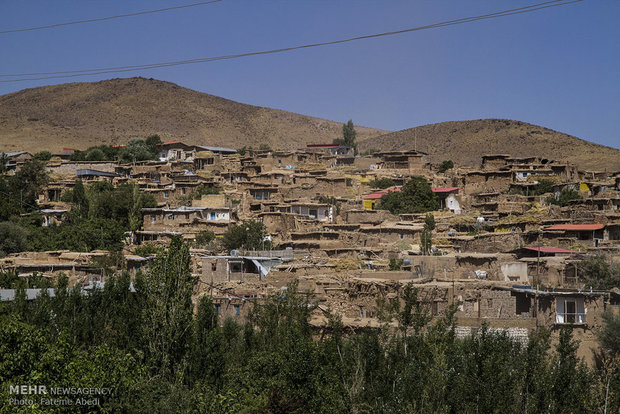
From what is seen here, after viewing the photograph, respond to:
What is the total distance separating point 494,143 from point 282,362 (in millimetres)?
71055

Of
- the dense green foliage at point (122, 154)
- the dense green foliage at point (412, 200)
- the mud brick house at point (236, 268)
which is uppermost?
the dense green foliage at point (122, 154)

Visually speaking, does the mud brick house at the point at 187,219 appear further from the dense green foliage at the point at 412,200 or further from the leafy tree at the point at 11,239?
the dense green foliage at the point at 412,200

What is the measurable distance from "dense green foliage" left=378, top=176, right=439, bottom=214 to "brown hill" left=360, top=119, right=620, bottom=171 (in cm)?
2928

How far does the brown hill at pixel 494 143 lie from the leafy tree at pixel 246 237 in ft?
135

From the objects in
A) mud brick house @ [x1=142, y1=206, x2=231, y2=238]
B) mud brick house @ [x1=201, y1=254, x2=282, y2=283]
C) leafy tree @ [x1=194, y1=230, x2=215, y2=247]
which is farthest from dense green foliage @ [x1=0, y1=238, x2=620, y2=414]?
mud brick house @ [x1=142, y1=206, x2=231, y2=238]

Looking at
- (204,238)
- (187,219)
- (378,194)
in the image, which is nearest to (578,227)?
(378,194)

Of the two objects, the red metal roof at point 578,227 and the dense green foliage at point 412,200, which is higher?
the dense green foliage at point 412,200

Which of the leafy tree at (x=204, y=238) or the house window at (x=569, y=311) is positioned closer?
the house window at (x=569, y=311)

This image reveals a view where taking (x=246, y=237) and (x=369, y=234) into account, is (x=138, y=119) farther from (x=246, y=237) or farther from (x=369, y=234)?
(x=369, y=234)

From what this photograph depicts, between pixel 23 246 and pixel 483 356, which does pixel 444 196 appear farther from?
pixel 483 356

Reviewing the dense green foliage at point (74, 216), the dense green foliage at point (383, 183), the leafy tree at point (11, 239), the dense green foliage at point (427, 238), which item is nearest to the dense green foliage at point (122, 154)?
the dense green foliage at point (74, 216)

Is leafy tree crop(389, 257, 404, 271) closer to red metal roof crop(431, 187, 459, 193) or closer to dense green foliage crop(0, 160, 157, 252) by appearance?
dense green foliage crop(0, 160, 157, 252)

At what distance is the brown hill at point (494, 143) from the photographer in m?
72.4

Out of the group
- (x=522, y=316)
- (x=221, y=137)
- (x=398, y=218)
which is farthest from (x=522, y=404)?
(x=221, y=137)
